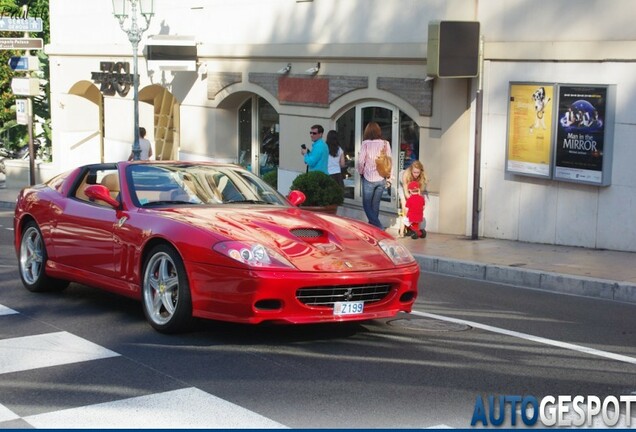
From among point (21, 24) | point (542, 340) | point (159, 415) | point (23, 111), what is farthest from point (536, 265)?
point (23, 111)

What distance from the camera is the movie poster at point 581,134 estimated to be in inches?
559

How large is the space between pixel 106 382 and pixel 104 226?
2529mm

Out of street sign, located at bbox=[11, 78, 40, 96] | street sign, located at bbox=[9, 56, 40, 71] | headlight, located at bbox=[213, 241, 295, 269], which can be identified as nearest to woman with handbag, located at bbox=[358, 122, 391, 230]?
headlight, located at bbox=[213, 241, 295, 269]

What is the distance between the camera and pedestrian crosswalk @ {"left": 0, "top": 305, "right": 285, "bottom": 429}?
19.6 feet

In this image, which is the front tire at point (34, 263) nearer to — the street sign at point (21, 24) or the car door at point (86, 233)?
the car door at point (86, 233)

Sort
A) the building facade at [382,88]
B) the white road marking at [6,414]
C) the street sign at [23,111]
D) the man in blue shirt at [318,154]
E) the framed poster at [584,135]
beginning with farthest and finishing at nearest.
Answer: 1. the street sign at [23,111]
2. the man in blue shirt at [318,154]
3. the building facade at [382,88]
4. the framed poster at [584,135]
5. the white road marking at [6,414]

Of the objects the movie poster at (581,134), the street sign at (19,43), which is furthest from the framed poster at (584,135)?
the street sign at (19,43)

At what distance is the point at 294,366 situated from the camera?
7332 millimetres

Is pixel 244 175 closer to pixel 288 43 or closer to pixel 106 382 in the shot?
pixel 106 382

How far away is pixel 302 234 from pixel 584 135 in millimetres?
7253

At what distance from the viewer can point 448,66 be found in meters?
15.6

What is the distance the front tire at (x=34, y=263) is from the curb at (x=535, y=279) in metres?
4.95

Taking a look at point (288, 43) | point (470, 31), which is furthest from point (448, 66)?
point (288, 43)

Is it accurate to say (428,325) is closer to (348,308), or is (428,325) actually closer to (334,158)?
(348,308)
